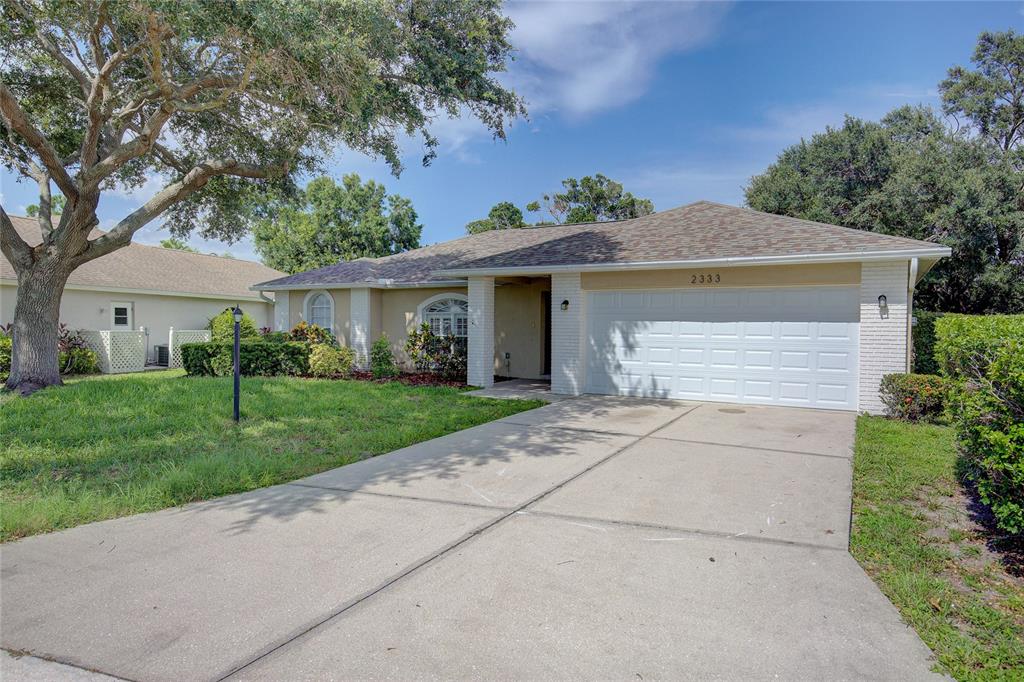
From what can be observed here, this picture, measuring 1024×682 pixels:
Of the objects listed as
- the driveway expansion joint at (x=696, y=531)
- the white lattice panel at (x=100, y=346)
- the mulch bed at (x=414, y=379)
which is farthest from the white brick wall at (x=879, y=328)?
the white lattice panel at (x=100, y=346)

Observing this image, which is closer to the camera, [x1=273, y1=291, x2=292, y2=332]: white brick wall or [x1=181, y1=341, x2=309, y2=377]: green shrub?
[x1=181, y1=341, x2=309, y2=377]: green shrub

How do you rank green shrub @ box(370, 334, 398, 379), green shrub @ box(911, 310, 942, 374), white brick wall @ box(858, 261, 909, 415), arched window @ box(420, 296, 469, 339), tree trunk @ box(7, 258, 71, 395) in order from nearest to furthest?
white brick wall @ box(858, 261, 909, 415)
tree trunk @ box(7, 258, 71, 395)
green shrub @ box(911, 310, 942, 374)
green shrub @ box(370, 334, 398, 379)
arched window @ box(420, 296, 469, 339)

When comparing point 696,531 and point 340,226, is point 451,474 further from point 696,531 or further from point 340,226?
point 340,226

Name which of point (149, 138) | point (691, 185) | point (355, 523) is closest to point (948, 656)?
point (355, 523)

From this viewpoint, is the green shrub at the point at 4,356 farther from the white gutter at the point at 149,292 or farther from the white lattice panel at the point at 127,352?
the white gutter at the point at 149,292

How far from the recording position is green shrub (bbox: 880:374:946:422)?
8773 millimetres

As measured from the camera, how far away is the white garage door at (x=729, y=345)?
10.2 m

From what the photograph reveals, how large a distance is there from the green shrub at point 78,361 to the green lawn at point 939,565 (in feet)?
61.5

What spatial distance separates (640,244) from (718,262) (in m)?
2.33

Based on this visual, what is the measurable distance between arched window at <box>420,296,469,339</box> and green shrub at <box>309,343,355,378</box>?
248 centimetres

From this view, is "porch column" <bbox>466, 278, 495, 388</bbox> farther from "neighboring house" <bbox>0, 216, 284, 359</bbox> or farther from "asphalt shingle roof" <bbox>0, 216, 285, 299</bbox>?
"asphalt shingle roof" <bbox>0, 216, 285, 299</bbox>

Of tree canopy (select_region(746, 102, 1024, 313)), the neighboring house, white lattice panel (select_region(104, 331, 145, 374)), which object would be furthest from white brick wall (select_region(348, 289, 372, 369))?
tree canopy (select_region(746, 102, 1024, 313))

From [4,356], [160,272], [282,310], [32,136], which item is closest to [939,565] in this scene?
[32,136]

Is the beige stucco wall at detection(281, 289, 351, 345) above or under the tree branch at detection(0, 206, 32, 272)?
under
